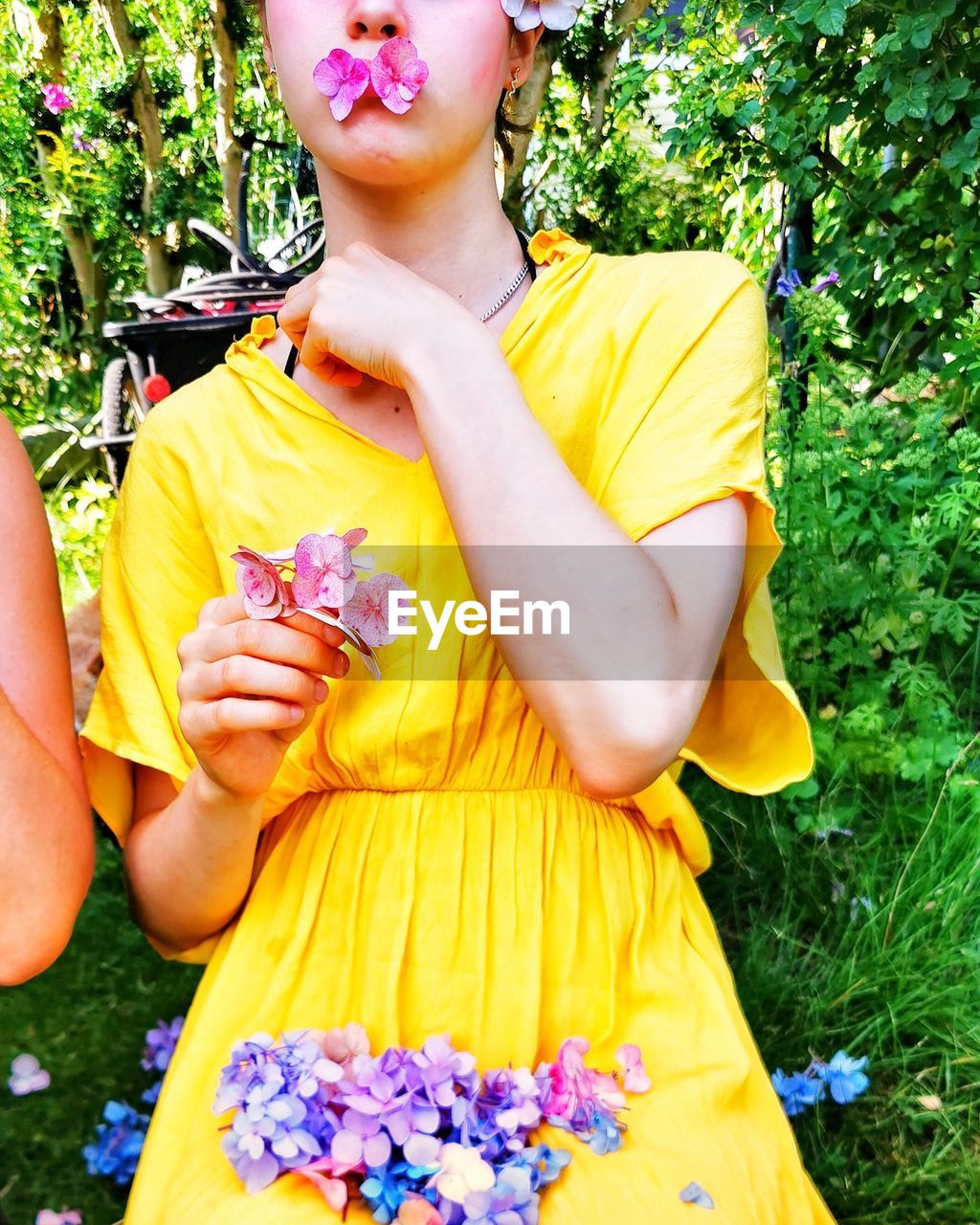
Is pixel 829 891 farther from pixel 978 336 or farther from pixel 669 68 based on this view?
pixel 669 68

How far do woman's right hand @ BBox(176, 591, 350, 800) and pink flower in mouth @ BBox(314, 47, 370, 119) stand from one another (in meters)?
0.45

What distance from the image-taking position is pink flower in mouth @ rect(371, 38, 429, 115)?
1015 millimetres

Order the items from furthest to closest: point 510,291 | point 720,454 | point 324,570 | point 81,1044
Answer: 1. point 81,1044
2. point 510,291
3. point 720,454
4. point 324,570

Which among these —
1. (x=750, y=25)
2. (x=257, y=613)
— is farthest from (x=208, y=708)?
(x=750, y=25)

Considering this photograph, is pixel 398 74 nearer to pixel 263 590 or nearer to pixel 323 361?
pixel 323 361

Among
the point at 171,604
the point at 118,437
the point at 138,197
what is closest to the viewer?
the point at 171,604

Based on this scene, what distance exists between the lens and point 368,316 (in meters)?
1.05

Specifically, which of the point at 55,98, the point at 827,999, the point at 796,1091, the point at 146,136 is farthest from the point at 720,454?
the point at 146,136

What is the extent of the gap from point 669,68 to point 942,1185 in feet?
8.22

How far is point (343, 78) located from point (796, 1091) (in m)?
1.37

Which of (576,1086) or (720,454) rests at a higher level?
(720,454)

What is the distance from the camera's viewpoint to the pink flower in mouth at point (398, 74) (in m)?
1.01

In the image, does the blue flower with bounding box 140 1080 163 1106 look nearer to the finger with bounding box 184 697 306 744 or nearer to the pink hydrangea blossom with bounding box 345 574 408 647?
the finger with bounding box 184 697 306 744

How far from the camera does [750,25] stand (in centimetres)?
261
